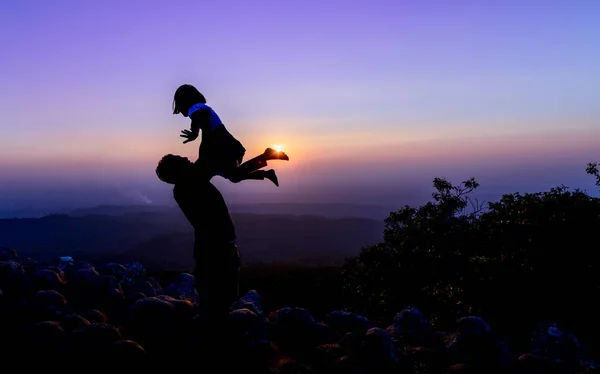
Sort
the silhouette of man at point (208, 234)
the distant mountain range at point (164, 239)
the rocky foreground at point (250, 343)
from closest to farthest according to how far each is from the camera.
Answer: the silhouette of man at point (208, 234), the rocky foreground at point (250, 343), the distant mountain range at point (164, 239)

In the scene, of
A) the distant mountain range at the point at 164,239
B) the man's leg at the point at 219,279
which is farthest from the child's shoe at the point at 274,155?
the distant mountain range at the point at 164,239

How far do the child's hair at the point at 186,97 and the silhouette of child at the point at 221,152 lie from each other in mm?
160

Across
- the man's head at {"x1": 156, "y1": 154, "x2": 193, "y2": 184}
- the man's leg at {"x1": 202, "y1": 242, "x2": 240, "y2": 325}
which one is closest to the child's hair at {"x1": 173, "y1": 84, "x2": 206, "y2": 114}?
the man's head at {"x1": 156, "y1": 154, "x2": 193, "y2": 184}

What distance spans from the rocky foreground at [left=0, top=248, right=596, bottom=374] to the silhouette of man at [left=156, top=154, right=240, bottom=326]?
42 centimetres

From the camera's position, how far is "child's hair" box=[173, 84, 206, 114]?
5211mm

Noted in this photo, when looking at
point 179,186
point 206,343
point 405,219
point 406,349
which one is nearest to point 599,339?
point 406,349

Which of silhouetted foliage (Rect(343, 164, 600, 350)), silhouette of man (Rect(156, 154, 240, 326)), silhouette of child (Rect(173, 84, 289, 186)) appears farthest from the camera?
silhouetted foliage (Rect(343, 164, 600, 350))

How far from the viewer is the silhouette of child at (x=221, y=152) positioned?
4957 mm

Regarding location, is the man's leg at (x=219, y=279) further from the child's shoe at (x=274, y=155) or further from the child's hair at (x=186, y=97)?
the child's hair at (x=186, y=97)

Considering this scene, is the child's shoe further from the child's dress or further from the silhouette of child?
the child's dress

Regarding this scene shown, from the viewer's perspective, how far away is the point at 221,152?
497 centimetres

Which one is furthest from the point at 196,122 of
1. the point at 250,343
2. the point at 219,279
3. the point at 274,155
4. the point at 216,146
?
the point at 250,343

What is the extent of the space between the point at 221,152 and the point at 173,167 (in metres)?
0.76

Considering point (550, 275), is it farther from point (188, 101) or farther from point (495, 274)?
point (188, 101)
